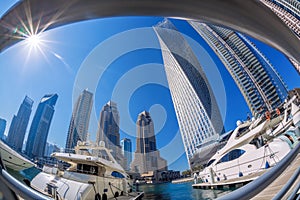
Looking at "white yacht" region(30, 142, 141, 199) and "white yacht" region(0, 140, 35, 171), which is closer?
"white yacht" region(0, 140, 35, 171)

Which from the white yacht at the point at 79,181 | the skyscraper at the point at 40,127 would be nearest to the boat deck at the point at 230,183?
the white yacht at the point at 79,181

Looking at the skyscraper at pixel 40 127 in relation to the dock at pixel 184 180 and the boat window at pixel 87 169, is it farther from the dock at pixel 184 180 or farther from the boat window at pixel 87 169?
the dock at pixel 184 180

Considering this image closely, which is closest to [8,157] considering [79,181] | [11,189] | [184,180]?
[11,189]

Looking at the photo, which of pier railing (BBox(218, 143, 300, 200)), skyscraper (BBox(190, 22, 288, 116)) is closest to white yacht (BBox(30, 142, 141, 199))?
pier railing (BBox(218, 143, 300, 200))

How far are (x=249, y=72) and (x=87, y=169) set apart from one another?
9.72 feet

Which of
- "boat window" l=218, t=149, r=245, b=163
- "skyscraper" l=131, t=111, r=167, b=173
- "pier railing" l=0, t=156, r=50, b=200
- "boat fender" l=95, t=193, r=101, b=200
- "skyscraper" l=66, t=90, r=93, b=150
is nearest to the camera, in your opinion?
"pier railing" l=0, t=156, r=50, b=200

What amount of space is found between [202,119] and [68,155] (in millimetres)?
3443

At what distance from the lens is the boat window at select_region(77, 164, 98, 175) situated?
5.40 feet

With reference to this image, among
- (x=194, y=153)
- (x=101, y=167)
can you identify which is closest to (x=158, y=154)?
(x=194, y=153)

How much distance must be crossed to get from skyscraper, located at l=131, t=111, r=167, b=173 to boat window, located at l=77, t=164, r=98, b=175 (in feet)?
4.92

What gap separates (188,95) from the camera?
14.5 ft

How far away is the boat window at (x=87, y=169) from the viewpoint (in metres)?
1.65

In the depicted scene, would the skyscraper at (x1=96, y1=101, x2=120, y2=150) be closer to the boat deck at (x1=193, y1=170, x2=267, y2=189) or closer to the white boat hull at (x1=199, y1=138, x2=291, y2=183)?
the boat deck at (x1=193, y1=170, x2=267, y2=189)

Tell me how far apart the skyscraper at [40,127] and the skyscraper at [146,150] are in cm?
174
